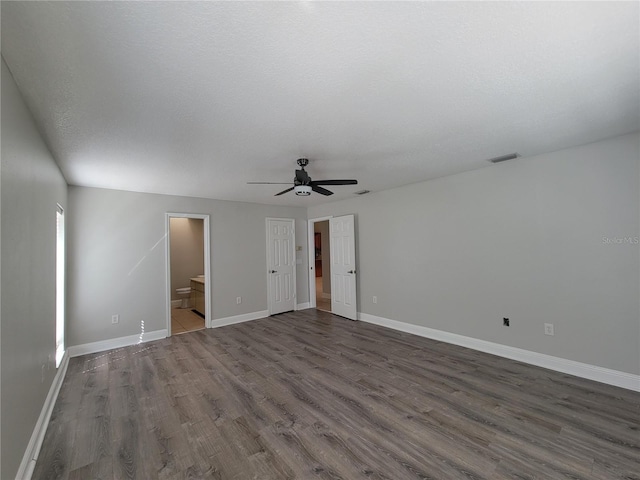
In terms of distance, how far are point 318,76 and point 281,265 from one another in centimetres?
491

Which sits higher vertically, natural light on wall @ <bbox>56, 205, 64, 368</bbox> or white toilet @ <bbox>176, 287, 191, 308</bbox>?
natural light on wall @ <bbox>56, 205, 64, 368</bbox>

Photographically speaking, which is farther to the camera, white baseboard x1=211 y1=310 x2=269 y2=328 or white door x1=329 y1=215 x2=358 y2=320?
white door x1=329 y1=215 x2=358 y2=320

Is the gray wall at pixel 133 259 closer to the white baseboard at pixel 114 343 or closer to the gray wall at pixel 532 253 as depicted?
the white baseboard at pixel 114 343

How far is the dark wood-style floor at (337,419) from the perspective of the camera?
1864mm

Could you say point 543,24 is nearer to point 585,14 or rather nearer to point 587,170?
point 585,14

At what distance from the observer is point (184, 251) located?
7461 mm

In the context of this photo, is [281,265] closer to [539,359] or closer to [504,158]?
[504,158]

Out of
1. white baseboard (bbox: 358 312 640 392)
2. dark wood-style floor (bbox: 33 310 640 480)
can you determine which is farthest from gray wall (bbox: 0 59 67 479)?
white baseboard (bbox: 358 312 640 392)

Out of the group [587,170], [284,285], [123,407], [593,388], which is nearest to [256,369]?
[123,407]

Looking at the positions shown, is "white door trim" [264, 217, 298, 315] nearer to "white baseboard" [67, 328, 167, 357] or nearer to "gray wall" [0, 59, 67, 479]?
"white baseboard" [67, 328, 167, 357]

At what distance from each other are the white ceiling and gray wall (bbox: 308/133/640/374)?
1.76 ft

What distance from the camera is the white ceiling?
1288mm

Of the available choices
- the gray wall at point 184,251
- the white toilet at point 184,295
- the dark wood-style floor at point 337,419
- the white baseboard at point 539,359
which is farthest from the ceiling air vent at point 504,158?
the white toilet at point 184,295

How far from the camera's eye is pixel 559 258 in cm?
316
